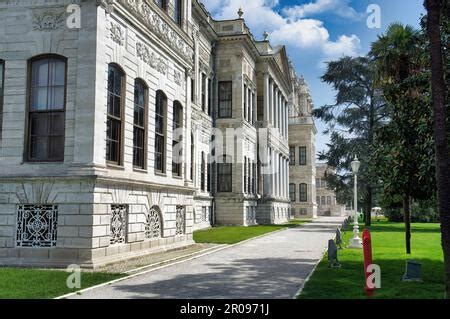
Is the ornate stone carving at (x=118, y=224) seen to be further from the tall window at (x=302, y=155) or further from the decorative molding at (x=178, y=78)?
the tall window at (x=302, y=155)

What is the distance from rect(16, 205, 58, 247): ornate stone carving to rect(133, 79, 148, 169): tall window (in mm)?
3592

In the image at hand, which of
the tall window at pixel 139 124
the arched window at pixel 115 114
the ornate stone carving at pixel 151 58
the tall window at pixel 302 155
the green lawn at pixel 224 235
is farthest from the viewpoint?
the tall window at pixel 302 155

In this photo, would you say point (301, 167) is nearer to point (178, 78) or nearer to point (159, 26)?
point (178, 78)

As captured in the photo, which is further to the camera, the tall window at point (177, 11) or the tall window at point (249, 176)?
the tall window at point (249, 176)

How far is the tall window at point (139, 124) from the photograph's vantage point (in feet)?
53.2

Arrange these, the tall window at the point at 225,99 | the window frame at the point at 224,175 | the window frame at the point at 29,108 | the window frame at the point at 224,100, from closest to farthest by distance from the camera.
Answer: the window frame at the point at 29,108 → the window frame at the point at 224,175 → the window frame at the point at 224,100 → the tall window at the point at 225,99

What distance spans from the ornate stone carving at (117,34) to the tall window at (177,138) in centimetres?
534

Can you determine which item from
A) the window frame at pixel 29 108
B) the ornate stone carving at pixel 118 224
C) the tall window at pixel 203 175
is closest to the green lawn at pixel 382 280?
the ornate stone carving at pixel 118 224

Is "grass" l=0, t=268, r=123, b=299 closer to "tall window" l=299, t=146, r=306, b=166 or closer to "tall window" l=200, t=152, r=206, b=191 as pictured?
"tall window" l=200, t=152, r=206, b=191

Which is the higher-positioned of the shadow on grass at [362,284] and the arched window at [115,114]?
the arched window at [115,114]

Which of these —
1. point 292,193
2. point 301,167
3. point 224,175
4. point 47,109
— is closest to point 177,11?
point 47,109

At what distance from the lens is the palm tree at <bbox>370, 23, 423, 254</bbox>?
16.9 m

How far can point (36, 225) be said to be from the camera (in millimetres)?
13133
